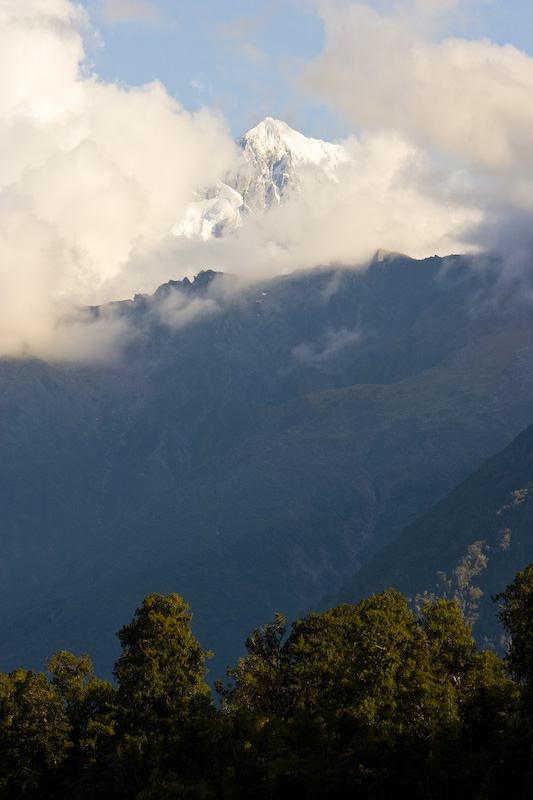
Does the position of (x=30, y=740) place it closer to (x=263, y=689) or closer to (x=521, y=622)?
(x=263, y=689)

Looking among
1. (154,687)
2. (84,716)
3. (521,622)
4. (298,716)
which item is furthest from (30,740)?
(521,622)

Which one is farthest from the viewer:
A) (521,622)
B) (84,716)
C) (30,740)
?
(84,716)

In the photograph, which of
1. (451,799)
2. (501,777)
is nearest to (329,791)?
(451,799)

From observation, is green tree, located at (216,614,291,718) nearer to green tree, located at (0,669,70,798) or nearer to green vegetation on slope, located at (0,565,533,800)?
green vegetation on slope, located at (0,565,533,800)

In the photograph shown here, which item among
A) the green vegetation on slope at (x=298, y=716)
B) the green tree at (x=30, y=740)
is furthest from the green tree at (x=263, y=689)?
the green tree at (x=30, y=740)

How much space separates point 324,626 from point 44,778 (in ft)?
115

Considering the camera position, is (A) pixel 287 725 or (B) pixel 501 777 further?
(A) pixel 287 725

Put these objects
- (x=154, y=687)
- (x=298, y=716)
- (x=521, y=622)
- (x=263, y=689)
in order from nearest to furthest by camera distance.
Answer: (x=521, y=622) → (x=298, y=716) → (x=154, y=687) → (x=263, y=689)

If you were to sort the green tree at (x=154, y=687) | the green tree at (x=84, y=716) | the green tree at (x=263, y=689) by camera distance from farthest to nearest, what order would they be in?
the green tree at (x=84, y=716) < the green tree at (x=263, y=689) < the green tree at (x=154, y=687)

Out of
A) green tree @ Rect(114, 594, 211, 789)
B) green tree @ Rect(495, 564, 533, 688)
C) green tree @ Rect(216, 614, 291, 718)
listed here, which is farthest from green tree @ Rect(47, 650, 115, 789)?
green tree @ Rect(495, 564, 533, 688)

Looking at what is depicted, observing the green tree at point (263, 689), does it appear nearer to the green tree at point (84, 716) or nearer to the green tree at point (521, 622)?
the green tree at point (84, 716)

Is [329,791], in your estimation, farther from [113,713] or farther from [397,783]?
[113,713]

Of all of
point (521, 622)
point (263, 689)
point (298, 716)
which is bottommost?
point (521, 622)

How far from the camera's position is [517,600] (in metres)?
89.2
